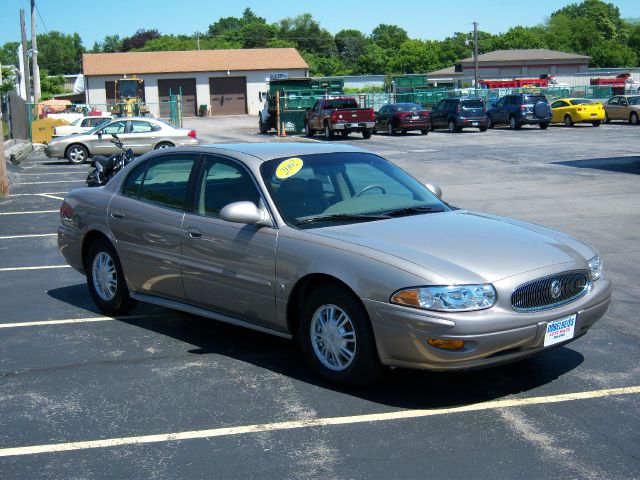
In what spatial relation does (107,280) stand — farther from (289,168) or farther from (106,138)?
(106,138)

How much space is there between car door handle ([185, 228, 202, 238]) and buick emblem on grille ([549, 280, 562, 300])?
265 centimetres

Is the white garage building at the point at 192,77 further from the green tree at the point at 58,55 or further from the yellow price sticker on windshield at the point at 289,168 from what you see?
the green tree at the point at 58,55

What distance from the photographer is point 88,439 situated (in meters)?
5.04

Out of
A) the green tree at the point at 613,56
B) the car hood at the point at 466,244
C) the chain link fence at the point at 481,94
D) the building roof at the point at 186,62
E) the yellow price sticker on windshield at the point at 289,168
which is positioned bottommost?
the car hood at the point at 466,244

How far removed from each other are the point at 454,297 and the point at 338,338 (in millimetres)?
884

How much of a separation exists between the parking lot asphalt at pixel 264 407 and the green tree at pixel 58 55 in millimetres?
159908

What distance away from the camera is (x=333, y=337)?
5.73 m

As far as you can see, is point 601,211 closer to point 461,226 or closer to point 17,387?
point 461,226

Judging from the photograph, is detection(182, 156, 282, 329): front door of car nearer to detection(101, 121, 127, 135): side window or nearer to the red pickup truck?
detection(101, 121, 127, 135): side window

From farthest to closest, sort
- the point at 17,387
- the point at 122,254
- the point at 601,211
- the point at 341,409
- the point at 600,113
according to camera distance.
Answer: the point at 600,113 < the point at 601,211 < the point at 122,254 < the point at 17,387 < the point at 341,409

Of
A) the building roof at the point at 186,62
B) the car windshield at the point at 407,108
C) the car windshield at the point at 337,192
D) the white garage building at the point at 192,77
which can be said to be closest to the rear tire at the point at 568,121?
the car windshield at the point at 407,108

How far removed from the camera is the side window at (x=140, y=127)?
2752 centimetres

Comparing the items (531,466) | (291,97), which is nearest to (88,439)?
(531,466)

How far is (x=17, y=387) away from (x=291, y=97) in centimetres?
4000
